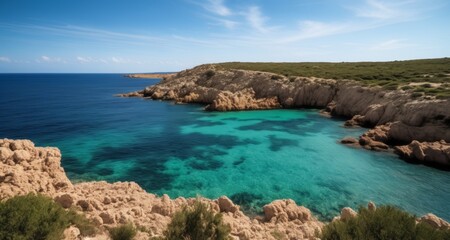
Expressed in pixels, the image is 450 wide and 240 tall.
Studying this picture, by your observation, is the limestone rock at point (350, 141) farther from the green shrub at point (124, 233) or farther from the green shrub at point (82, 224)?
the green shrub at point (82, 224)

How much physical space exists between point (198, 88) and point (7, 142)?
55.8 meters

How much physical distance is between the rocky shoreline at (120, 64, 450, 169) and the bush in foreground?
2000 cm

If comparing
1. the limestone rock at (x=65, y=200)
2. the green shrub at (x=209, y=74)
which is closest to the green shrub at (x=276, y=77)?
the green shrub at (x=209, y=74)

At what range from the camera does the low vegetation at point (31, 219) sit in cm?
912

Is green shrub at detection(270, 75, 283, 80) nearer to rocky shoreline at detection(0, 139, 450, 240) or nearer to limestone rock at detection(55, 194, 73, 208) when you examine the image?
rocky shoreline at detection(0, 139, 450, 240)

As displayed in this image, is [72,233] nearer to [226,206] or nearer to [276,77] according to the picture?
[226,206]

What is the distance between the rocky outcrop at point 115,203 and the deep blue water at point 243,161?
242 centimetres

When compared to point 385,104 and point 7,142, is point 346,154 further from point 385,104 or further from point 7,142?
point 7,142

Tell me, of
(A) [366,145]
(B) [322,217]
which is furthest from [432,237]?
(A) [366,145]

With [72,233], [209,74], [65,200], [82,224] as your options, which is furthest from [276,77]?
[72,233]

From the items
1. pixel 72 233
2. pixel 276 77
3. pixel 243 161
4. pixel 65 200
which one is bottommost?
pixel 243 161

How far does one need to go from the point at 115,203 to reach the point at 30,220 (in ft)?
21.2

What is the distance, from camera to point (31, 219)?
9.37 metres

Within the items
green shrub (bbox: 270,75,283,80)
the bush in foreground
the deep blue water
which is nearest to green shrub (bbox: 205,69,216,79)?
green shrub (bbox: 270,75,283,80)
